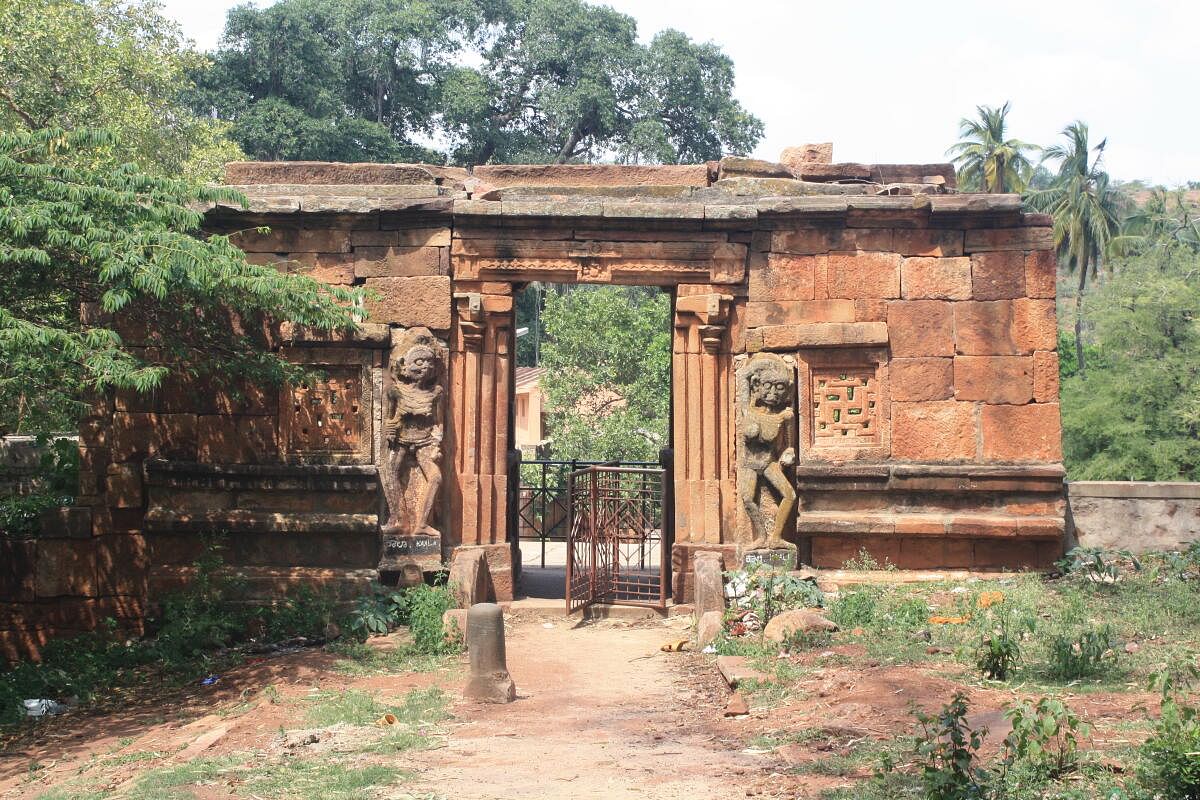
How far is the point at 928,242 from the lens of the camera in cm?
946

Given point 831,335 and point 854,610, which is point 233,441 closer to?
point 831,335

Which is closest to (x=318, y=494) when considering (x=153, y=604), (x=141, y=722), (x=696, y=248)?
(x=153, y=604)

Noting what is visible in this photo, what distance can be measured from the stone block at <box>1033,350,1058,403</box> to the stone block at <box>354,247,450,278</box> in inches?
191

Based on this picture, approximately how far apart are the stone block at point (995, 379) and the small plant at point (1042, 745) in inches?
192

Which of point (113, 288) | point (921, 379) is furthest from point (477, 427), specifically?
point (921, 379)

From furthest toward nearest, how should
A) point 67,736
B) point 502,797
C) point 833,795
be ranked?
point 67,736 < point 502,797 < point 833,795

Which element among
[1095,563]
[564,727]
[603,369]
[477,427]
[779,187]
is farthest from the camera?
[603,369]

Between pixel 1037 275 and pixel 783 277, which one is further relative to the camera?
pixel 783 277

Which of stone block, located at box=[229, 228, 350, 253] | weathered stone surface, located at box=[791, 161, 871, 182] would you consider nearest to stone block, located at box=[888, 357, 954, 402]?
weathered stone surface, located at box=[791, 161, 871, 182]

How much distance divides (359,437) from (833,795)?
5792 mm

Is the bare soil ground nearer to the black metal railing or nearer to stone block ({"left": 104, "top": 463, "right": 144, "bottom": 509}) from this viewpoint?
stone block ({"left": 104, "top": 463, "right": 144, "bottom": 509})

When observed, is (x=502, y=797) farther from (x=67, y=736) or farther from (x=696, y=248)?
(x=696, y=248)

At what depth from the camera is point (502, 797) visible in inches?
199

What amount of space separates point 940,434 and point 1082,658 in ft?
10.7
